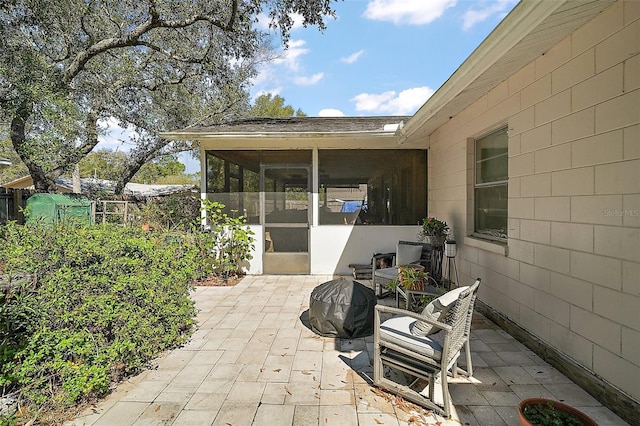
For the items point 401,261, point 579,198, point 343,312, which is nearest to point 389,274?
point 401,261

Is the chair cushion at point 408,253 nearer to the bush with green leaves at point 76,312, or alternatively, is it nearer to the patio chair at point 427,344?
the patio chair at point 427,344

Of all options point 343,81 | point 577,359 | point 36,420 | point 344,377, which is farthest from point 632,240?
point 343,81

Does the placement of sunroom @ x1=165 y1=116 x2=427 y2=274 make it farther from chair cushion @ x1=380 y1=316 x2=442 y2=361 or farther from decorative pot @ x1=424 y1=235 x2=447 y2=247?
chair cushion @ x1=380 y1=316 x2=442 y2=361

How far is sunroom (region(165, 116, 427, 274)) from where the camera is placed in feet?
21.2

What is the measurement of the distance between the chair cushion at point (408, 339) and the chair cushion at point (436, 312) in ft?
0.16

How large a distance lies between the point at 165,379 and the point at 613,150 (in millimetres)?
3777

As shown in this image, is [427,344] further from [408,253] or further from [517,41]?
[408,253]

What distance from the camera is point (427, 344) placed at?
89.7 inches

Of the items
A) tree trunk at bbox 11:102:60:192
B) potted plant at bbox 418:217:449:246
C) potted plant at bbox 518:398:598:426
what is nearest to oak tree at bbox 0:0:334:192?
tree trunk at bbox 11:102:60:192

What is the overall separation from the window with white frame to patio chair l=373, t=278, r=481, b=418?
6.21ft

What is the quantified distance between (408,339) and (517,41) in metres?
2.32

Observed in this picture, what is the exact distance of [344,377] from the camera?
2689 mm

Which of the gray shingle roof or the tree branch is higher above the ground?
the tree branch

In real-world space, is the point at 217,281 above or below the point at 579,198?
below
